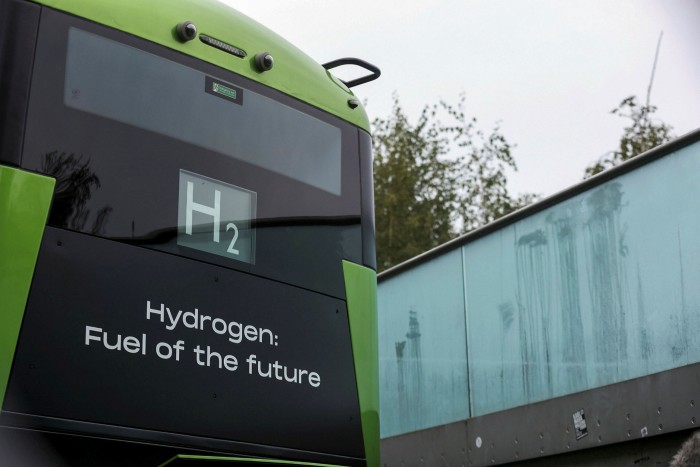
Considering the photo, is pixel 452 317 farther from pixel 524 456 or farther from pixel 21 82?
pixel 21 82

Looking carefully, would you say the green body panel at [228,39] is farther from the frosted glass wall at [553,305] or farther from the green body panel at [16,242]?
the frosted glass wall at [553,305]

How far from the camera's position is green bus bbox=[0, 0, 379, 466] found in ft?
16.8

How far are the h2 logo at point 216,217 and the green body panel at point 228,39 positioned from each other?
74cm

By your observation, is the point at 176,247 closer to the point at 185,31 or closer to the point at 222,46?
the point at 185,31

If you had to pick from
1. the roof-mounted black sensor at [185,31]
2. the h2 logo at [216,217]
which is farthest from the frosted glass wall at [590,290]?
the roof-mounted black sensor at [185,31]

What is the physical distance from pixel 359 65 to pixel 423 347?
345cm

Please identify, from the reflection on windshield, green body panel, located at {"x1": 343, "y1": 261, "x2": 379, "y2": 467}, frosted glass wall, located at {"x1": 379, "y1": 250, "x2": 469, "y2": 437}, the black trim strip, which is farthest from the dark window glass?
frosted glass wall, located at {"x1": 379, "y1": 250, "x2": 469, "y2": 437}

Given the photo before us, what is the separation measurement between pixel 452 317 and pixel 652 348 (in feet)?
8.07

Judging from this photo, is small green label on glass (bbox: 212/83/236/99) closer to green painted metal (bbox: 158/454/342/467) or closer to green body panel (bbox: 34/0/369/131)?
green body panel (bbox: 34/0/369/131)

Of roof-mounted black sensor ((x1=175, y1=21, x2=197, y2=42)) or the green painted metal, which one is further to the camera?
roof-mounted black sensor ((x1=175, y1=21, x2=197, y2=42))

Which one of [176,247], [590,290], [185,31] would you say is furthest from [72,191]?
[590,290]

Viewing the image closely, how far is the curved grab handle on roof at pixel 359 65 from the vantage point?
23.7 ft

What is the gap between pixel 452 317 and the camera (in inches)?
380

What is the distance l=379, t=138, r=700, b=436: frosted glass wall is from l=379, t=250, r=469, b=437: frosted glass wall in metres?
0.01
